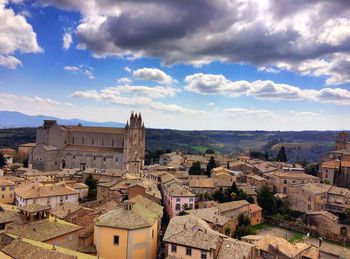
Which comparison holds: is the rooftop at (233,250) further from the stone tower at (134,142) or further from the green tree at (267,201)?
the stone tower at (134,142)

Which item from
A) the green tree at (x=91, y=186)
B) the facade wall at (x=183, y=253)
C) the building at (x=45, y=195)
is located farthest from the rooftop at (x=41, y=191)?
the facade wall at (x=183, y=253)

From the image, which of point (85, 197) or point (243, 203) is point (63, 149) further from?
point (243, 203)

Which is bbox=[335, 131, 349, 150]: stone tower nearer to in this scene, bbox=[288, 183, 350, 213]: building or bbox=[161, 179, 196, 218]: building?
bbox=[288, 183, 350, 213]: building

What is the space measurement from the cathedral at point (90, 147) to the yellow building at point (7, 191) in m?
33.7

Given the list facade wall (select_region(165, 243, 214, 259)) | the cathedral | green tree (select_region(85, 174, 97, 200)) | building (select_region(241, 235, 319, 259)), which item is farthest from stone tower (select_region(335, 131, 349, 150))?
facade wall (select_region(165, 243, 214, 259))

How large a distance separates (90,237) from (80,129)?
7865 centimetres

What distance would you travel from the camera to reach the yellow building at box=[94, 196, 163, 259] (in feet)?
118

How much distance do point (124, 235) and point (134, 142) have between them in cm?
7104

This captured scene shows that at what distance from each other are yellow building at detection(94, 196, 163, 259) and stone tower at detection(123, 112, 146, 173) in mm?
61910

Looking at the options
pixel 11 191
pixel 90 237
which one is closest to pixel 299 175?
pixel 90 237

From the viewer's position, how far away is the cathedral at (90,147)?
339 ft

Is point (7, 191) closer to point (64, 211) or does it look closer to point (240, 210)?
point (64, 211)

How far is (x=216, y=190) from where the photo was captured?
7150cm

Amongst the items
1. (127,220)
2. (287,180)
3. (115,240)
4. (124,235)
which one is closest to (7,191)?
(115,240)
